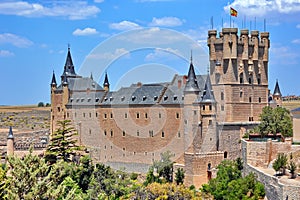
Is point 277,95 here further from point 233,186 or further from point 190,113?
point 233,186

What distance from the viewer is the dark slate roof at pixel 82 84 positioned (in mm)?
53781

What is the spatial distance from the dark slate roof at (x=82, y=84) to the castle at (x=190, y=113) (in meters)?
1.36

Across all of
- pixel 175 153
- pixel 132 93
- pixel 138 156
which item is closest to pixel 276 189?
pixel 175 153

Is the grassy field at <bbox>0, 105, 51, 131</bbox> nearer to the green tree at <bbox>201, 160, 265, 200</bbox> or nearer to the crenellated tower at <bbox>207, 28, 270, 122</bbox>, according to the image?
the crenellated tower at <bbox>207, 28, 270, 122</bbox>

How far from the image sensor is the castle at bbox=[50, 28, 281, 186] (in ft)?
129

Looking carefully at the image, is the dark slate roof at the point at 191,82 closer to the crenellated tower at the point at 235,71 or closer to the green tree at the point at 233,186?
the crenellated tower at the point at 235,71

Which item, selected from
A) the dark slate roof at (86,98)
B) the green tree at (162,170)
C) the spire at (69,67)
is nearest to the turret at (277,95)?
the green tree at (162,170)

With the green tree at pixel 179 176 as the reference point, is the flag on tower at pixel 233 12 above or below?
above

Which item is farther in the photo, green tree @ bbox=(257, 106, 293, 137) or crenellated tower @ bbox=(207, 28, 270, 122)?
crenellated tower @ bbox=(207, 28, 270, 122)

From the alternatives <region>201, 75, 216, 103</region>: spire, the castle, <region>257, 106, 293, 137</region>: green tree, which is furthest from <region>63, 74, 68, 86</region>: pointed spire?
<region>257, 106, 293, 137</region>: green tree

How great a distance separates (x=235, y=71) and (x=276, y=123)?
7343 millimetres

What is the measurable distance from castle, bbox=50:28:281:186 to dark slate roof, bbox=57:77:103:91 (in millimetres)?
1359

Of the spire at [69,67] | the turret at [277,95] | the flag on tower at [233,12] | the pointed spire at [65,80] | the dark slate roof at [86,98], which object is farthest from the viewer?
the spire at [69,67]

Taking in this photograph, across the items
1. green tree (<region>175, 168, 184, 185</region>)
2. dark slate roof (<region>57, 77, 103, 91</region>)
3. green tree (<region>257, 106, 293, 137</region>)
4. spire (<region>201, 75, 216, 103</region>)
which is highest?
dark slate roof (<region>57, 77, 103, 91</region>)
